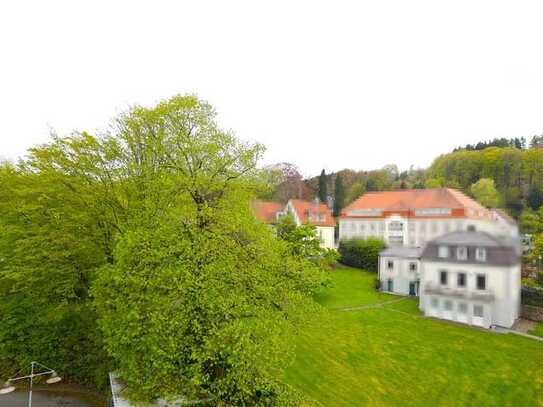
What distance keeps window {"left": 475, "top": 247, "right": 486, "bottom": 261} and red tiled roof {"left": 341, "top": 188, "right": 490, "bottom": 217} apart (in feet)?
0.98

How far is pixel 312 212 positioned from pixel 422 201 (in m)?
26.1

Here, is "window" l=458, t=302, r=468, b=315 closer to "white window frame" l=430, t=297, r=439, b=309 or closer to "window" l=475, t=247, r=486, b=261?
"white window frame" l=430, t=297, r=439, b=309

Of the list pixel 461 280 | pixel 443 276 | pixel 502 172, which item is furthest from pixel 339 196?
pixel 502 172

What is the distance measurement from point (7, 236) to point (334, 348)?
40.9 ft

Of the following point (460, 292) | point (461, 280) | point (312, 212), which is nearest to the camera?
point (461, 280)

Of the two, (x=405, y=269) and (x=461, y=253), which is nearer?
(x=461, y=253)

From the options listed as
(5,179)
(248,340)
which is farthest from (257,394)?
(5,179)

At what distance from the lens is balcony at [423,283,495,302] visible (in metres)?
3.11

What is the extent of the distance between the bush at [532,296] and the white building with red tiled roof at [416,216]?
1008 mm

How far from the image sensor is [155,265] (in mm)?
8039

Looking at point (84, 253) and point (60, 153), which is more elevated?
point (60, 153)

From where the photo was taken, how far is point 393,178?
157 inches

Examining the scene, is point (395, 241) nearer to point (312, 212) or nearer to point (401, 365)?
point (401, 365)

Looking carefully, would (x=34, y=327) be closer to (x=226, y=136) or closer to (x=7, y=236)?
(x=7, y=236)
